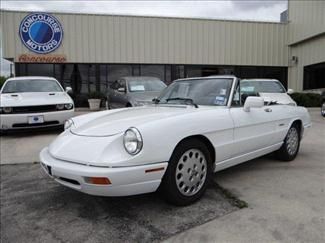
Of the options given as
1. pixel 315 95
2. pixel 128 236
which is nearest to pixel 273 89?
pixel 315 95

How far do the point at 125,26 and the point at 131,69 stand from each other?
7.34ft

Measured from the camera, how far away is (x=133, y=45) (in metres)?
16.5

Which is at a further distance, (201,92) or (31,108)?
(31,108)

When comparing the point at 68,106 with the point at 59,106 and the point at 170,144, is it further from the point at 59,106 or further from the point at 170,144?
the point at 170,144

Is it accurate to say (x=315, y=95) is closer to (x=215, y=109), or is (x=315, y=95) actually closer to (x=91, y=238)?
(x=215, y=109)

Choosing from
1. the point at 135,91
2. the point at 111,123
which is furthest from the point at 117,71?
the point at 111,123

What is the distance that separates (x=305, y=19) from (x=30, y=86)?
47.9ft

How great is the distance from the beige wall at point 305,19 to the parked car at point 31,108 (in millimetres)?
13245

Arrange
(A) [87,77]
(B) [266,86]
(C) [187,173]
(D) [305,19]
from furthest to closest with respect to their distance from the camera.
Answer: (D) [305,19] < (A) [87,77] < (B) [266,86] < (C) [187,173]

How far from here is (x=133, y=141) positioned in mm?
2727

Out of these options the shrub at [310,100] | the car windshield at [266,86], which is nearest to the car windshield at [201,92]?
the car windshield at [266,86]

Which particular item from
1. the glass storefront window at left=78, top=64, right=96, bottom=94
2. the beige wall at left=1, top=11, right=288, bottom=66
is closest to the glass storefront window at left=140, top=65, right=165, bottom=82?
the beige wall at left=1, top=11, right=288, bottom=66

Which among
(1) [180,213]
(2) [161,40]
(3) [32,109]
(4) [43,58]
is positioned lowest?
(1) [180,213]

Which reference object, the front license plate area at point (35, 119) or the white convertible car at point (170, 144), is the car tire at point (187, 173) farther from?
the front license plate area at point (35, 119)
